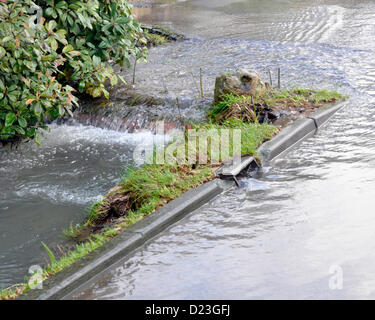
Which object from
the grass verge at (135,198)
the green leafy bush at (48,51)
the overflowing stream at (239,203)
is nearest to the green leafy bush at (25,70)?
the green leafy bush at (48,51)

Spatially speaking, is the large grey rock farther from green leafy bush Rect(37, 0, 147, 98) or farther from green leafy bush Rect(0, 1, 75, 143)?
green leafy bush Rect(0, 1, 75, 143)

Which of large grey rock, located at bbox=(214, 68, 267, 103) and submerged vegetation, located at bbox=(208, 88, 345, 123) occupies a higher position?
large grey rock, located at bbox=(214, 68, 267, 103)

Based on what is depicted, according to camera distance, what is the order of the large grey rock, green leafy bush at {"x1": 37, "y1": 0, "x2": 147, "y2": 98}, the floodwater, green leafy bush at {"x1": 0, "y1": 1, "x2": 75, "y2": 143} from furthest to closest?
the large grey rock
green leafy bush at {"x1": 37, "y1": 0, "x2": 147, "y2": 98}
green leafy bush at {"x1": 0, "y1": 1, "x2": 75, "y2": 143}
the floodwater

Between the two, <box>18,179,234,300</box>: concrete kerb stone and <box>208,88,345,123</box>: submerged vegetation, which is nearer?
<box>18,179,234,300</box>: concrete kerb stone

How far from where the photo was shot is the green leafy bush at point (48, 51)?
6.65 m

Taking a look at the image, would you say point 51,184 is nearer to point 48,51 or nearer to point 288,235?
point 48,51

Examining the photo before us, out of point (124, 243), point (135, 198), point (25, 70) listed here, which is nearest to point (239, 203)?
point (135, 198)

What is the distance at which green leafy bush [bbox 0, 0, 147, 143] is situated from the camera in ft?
21.8

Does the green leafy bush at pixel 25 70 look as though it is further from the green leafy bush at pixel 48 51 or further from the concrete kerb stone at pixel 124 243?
the concrete kerb stone at pixel 124 243

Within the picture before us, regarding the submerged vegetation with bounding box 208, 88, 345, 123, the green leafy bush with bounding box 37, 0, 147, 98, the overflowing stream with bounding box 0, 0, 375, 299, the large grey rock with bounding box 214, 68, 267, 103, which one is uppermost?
the green leafy bush with bounding box 37, 0, 147, 98

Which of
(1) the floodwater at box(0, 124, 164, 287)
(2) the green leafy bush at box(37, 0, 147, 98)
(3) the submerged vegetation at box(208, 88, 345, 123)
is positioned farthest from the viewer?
(2) the green leafy bush at box(37, 0, 147, 98)

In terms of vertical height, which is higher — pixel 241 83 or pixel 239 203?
pixel 241 83

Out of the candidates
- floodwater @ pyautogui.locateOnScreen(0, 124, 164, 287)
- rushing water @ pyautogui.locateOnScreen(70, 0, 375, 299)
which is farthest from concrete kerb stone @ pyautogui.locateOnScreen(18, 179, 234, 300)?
floodwater @ pyautogui.locateOnScreen(0, 124, 164, 287)

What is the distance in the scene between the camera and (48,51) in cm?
700
